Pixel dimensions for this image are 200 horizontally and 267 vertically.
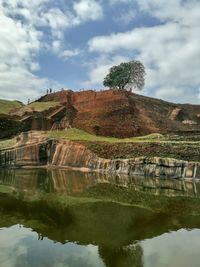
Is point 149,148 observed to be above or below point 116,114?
below

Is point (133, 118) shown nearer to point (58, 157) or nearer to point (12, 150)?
point (58, 157)

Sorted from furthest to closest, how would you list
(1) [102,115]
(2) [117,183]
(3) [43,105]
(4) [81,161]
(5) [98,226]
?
(3) [43,105] < (1) [102,115] < (4) [81,161] < (2) [117,183] < (5) [98,226]

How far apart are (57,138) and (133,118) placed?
17.0m

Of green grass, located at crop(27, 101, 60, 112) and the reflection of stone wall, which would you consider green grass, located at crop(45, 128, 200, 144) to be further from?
green grass, located at crop(27, 101, 60, 112)

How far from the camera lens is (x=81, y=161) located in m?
54.4

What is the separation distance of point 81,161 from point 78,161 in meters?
0.47

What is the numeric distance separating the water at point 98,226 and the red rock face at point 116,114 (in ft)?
108

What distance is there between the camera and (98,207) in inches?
1029

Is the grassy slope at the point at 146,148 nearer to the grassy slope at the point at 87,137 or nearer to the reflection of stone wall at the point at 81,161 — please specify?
the grassy slope at the point at 87,137

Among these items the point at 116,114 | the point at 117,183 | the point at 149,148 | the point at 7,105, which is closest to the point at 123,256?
the point at 117,183

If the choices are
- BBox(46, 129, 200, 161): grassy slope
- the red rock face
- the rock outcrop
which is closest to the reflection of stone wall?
the rock outcrop

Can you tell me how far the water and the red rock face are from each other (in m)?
33.0

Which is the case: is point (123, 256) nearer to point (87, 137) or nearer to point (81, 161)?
point (81, 161)

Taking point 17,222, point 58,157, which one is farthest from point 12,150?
point 17,222
